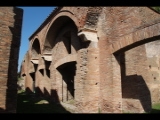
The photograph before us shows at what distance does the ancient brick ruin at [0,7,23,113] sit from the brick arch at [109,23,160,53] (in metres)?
3.75

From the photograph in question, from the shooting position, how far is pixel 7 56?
5.24 metres

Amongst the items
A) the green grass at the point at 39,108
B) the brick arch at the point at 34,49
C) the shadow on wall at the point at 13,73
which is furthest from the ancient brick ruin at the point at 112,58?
the brick arch at the point at 34,49

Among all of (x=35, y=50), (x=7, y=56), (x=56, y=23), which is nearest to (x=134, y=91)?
(x=7, y=56)

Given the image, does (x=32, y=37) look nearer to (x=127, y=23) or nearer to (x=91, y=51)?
(x=91, y=51)

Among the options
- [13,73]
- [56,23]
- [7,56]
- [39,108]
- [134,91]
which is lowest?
[39,108]

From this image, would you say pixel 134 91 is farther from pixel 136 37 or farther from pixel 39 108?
pixel 39 108

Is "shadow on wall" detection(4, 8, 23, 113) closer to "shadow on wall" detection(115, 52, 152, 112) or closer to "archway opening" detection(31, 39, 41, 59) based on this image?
"shadow on wall" detection(115, 52, 152, 112)

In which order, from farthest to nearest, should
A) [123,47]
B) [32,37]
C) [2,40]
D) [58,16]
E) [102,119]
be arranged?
[32,37] → [58,16] → [123,47] → [2,40] → [102,119]

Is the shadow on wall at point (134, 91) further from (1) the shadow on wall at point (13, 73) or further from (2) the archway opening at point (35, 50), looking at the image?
(2) the archway opening at point (35, 50)

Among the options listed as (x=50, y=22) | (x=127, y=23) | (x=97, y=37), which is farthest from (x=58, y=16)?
(x=127, y=23)

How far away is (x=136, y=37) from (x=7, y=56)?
14.8 ft

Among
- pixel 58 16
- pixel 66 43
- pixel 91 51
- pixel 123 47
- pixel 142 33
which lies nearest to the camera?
pixel 142 33

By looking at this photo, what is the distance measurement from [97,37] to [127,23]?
142cm

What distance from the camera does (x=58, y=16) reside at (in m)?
11.0
